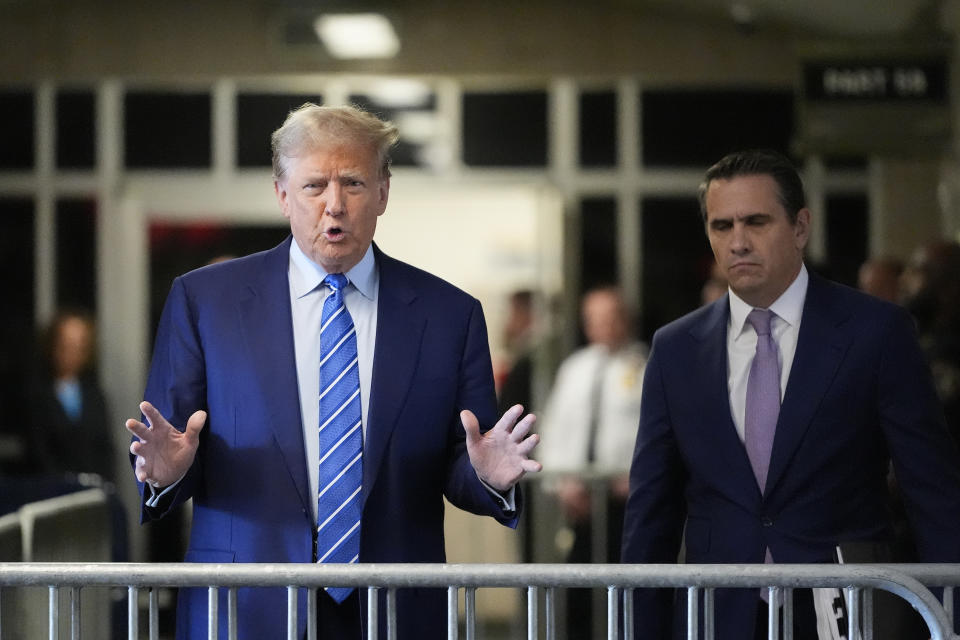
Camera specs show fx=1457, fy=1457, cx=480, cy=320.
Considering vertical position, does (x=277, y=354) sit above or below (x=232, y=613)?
above

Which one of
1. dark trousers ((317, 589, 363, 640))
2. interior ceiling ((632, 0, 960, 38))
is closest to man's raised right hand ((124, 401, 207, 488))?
dark trousers ((317, 589, 363, 640))

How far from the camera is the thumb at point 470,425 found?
7.93 feet

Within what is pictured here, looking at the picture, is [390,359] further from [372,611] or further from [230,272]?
[372,611]

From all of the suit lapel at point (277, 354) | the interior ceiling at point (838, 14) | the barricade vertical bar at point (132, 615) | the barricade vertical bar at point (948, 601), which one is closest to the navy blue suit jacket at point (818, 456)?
the barricade vertical bar at point (948, 601)

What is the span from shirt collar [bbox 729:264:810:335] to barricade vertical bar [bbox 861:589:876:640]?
0.89 m

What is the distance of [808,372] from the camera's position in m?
2.87

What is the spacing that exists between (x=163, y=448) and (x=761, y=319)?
1244 millimetres

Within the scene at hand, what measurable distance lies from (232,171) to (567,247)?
7.37 ft

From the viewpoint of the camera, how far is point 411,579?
6.73 ft

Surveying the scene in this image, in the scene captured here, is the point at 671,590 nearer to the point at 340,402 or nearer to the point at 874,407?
the point at 874,407

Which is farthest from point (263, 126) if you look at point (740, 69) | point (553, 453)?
point (553, 453)

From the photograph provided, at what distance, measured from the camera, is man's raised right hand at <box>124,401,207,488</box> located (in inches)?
93.5

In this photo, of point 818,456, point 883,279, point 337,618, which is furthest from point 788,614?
point 883,279

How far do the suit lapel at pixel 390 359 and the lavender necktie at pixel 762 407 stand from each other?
0.70 m
